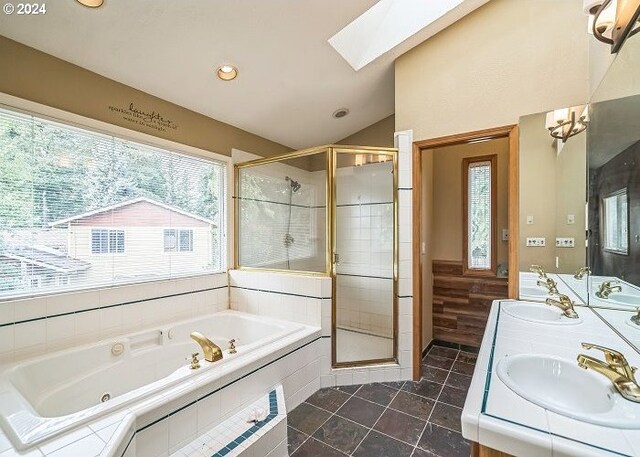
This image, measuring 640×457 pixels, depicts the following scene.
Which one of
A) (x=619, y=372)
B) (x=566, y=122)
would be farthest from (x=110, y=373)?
(x=566, y=122)

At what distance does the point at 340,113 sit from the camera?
10.8ft

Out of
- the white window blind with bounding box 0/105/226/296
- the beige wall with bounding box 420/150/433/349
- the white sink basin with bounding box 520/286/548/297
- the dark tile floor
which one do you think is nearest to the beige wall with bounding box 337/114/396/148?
the beige wall with bounding box 420/150/433/349

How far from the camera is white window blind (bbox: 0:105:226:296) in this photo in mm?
1734

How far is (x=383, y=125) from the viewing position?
12.2ft

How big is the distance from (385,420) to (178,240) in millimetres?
2202

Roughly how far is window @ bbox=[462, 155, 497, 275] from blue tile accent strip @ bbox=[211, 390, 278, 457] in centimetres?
240

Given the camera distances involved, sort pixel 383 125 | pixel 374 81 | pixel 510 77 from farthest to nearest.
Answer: pixel 383 125
pixel 374 81
pixel 510 77

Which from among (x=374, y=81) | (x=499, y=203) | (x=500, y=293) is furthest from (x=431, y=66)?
(x=500, y=293)

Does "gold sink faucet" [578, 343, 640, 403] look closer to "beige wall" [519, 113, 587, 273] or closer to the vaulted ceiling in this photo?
"beige wall" [519, 113, 587, 273]

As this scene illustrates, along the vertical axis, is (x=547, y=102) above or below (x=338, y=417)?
above

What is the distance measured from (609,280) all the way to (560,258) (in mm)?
461

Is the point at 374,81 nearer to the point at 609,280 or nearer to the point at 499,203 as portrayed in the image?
the point at 499,203

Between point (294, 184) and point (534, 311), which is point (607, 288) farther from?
point (294, 184)

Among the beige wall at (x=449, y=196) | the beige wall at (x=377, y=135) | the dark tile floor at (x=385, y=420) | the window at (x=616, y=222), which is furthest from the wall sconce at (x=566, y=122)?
the dark tile floor at (x=385, y=420)
